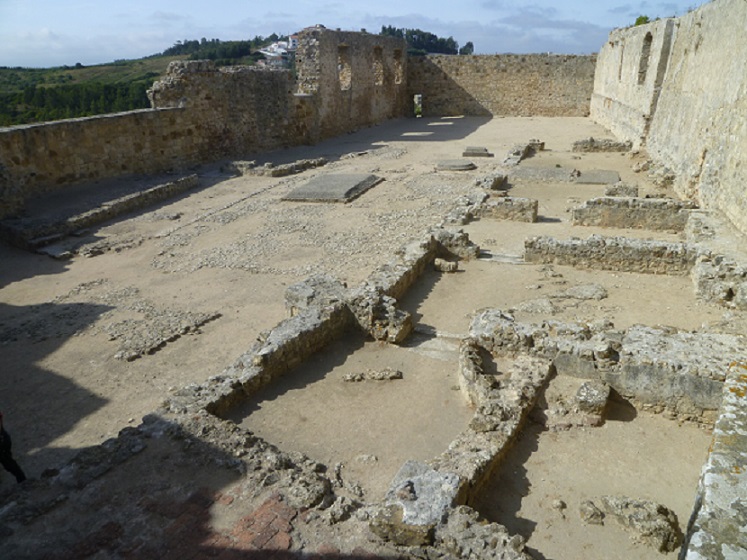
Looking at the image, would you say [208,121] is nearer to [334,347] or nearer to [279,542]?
[334,347]

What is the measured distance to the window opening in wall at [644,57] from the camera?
Answer: 748 inches

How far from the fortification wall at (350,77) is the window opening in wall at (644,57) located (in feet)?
40.1

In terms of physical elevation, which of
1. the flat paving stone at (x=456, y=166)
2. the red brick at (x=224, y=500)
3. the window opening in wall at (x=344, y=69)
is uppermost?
the window opening in wall at (x=344, y=69)

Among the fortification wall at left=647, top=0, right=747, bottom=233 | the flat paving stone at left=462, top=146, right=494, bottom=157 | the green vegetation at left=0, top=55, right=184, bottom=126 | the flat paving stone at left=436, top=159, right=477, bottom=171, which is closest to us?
the fortification wall at left=647, top=0, right=747, bottom=233

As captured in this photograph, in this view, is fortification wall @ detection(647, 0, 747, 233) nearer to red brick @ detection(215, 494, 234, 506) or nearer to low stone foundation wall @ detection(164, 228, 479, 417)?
low stone foundation wall @ detection(164, 228, 479, 417)

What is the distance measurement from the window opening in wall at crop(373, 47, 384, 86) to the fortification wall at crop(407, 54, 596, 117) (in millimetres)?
3531

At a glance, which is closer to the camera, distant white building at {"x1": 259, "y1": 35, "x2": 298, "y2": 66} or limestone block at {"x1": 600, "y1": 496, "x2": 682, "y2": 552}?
limestone block at {"x1": 600, "y1": 496, "x2": 682, "y2": 552}

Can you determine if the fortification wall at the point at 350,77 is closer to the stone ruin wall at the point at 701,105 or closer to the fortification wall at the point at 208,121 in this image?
the fortification wall at the point at 208,121

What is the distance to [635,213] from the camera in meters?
11.1

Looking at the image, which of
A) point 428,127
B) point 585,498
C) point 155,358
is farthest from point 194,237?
point 428,127

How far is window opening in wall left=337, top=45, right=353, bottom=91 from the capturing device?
24.9m

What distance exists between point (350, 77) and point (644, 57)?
1247 cm

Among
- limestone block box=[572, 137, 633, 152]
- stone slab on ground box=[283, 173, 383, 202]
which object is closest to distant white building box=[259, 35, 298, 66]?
limestone block box=[572, 137, 633, 152]

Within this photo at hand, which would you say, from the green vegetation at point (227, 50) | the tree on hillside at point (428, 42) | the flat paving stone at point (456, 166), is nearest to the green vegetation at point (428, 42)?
the tree on hillside at point (428, 42)
